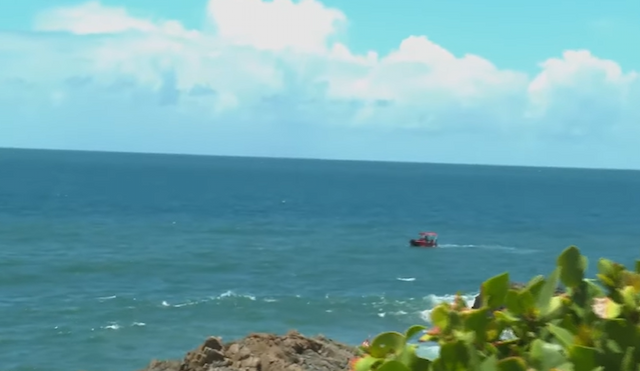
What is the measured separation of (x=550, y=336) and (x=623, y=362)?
0.41 m

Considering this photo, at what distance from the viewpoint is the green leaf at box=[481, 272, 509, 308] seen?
384 cm

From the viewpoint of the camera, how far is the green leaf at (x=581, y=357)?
3348mm

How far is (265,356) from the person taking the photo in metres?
16.2

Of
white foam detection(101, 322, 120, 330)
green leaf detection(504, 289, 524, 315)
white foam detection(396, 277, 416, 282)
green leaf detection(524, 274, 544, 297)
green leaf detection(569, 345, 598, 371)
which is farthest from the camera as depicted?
white foam detection(396, 277, 416, 282)

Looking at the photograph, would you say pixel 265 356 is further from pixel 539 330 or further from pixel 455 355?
pixel 455 355

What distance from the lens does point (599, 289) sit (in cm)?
414

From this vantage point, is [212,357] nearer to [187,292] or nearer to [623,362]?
[623,362]

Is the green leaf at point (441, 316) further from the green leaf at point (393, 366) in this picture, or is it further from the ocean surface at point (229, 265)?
the ocean surface at point (229, 265)

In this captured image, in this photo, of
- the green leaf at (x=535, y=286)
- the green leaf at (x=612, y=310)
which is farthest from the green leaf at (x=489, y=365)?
the green leaf at (x=535, y=286)

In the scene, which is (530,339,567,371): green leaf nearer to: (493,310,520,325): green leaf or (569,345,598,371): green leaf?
(569,345,598,371): green leaf

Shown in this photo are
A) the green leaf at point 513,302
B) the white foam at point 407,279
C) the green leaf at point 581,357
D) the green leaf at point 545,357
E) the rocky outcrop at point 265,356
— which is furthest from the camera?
the white foam at point 407,279

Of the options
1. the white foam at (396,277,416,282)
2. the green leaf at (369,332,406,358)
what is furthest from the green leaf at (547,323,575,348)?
the white foam at (396,277,416,282)

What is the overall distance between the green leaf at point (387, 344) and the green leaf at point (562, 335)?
63cm

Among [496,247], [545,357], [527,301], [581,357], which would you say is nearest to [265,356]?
[527,301]
